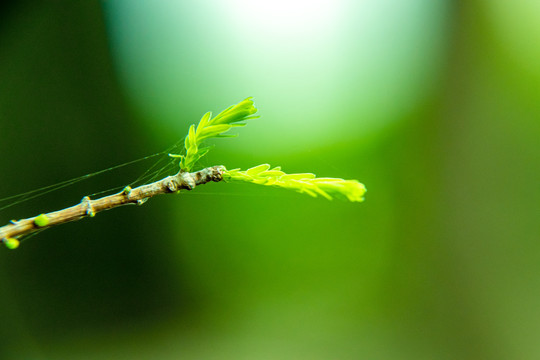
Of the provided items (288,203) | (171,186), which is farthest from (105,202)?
(288,203)

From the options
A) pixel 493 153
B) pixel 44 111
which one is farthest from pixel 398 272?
pixel 44 111

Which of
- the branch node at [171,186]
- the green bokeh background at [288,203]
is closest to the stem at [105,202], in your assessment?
the branch node at [171,186]

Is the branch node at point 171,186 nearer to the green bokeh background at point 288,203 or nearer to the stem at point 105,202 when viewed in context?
the stem at point 105,202

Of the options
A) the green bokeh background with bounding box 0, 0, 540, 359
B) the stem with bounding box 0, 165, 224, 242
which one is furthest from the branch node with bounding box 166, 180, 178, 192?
the green bokeh background with bounding box 0, 0, 540, 359

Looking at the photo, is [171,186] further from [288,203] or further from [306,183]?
[288,203]

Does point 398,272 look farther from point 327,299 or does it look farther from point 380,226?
point 327,299

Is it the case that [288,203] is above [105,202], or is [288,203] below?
below

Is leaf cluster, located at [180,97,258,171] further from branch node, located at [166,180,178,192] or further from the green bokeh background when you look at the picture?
the green bokeh background
